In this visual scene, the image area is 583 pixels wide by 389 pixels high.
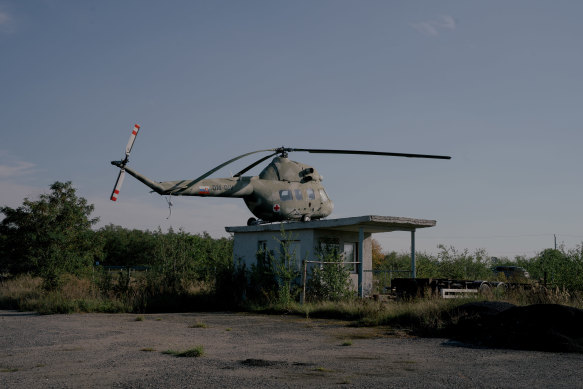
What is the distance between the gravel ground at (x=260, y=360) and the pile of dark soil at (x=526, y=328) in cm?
55

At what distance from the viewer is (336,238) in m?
19.8

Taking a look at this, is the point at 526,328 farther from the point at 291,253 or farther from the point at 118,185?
the point at 118,185

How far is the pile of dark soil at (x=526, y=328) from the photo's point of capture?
31.4 feet

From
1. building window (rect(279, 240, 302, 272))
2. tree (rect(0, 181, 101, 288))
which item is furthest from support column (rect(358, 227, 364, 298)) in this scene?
tree (rect(0, 181, 101, 288))

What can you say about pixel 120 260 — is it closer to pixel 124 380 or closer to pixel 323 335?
pixel 323 335

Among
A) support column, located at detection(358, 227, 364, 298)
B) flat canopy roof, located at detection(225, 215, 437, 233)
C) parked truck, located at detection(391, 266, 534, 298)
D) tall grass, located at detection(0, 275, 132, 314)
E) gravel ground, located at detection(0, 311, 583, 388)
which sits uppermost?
flat canopy roof, located at detection(225, 215, 437, 233)

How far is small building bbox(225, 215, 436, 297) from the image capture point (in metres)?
18.3

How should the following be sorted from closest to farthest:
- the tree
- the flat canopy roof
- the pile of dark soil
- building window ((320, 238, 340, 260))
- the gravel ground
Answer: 1. the gravel ground
2. the pile of dark soil
3. the flat canopy roof
4. building window ((320, 238, 340, 260))
5. the tree

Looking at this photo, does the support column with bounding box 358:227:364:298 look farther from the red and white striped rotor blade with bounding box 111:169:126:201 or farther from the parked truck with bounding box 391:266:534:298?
the red and white striped rotor blade with bounding box 111:169:126:201

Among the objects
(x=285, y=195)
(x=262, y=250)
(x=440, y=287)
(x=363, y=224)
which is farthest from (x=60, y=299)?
(x=440, y=287)

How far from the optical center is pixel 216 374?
6965mm

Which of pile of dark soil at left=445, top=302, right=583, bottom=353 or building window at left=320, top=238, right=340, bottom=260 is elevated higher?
building window at left=320, top=238, right=340, bottom=260

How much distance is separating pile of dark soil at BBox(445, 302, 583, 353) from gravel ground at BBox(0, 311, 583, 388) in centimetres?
55

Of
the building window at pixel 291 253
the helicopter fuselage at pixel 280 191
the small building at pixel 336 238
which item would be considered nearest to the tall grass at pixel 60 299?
the helicopter fuselage at pixel 280 191
